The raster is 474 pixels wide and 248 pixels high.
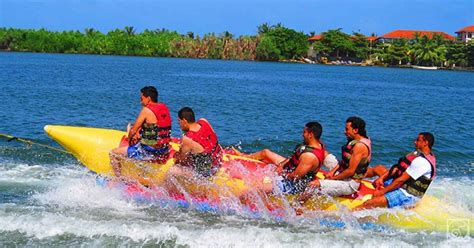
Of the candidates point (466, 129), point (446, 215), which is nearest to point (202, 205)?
point (446, 215)

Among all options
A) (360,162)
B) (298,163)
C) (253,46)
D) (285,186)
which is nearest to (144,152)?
(285,186)

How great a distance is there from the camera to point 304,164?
6297 millimetres

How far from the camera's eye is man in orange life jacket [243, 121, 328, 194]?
629 cm

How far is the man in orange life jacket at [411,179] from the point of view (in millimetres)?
6355

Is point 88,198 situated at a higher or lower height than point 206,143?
lower

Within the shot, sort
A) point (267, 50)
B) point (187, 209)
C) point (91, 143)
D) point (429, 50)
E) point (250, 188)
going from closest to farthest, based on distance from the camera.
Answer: point (250, 188) < point (187, 209) < point (91, 143) < point (429, 50) < point (267, 50)

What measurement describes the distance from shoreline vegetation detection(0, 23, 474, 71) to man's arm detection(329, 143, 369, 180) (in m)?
70.2

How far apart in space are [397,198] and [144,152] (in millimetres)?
3037

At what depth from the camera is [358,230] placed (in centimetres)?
657

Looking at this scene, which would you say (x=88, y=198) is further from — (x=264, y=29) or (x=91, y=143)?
(x=264, y=29)

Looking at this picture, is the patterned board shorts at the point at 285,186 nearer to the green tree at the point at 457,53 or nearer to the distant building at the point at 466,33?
the green tree at the point at 457,53

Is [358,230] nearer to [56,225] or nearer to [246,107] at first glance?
[56,225]

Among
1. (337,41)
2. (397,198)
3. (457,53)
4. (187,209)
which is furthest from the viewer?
(337,41)

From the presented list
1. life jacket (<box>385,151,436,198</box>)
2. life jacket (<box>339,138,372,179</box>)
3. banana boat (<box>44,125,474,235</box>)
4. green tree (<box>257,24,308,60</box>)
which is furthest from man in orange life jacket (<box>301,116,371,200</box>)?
green tree (<box>257,24,308,60</box>)
